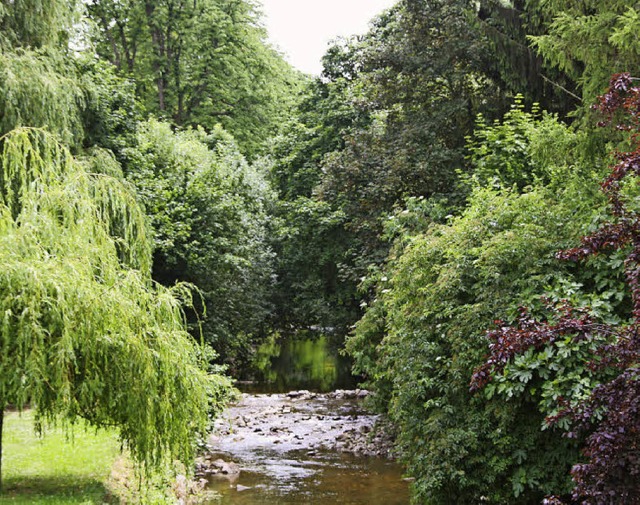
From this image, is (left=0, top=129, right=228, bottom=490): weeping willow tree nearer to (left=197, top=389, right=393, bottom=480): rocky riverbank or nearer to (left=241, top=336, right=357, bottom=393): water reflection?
(left=197, top=389, right=393, bottom=480): rocky riverbank

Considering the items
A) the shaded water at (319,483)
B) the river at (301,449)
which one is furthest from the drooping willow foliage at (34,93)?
the shaded water at (319,483)

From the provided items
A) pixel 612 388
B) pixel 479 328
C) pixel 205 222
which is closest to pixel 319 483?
pixel 479 328

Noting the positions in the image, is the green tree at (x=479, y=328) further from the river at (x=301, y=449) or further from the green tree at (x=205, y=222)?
the green tree at (x=205, y=222)

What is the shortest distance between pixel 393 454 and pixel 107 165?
9.09 m

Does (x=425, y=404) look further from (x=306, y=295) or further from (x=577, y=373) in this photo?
(x=306, y=295)

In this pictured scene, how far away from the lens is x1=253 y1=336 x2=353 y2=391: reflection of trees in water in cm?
2584

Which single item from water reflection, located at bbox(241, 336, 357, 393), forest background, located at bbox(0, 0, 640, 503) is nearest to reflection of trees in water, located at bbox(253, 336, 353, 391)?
water reflection, located at bbox(241, 336, 357, 393)

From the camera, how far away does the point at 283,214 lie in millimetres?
30828

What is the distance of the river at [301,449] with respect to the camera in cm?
1248

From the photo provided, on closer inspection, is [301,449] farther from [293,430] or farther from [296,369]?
[296,369]

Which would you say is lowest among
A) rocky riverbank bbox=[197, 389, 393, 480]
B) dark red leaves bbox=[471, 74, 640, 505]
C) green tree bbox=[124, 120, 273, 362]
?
rocky riverbank bbox=[197, 389, 393, 480]

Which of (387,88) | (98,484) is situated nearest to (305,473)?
(98,484)

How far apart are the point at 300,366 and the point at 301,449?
1492 cm

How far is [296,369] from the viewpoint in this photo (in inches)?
1176
